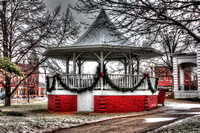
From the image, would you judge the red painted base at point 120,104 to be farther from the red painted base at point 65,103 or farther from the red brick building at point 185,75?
the red brick building at point 185,75

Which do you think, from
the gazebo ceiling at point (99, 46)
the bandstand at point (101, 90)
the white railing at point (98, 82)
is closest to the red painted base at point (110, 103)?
the bandstand at point (101, 90)

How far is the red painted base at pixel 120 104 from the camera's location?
1697 cm

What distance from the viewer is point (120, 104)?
674 inches

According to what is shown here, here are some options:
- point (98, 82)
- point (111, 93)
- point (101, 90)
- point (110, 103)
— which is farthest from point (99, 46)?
point (110, 103)

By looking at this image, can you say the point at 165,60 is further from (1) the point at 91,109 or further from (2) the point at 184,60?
(1) the point at 91,109

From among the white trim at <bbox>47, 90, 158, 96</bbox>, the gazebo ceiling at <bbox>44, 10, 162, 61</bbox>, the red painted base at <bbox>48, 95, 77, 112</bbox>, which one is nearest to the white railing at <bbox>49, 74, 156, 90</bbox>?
the white trim at <bbox>47, 90, 158, 96</bbox>

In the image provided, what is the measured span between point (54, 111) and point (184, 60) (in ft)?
66.2

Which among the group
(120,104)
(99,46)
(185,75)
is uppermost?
(99,46)

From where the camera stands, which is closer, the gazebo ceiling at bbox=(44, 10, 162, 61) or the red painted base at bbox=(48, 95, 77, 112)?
the gazebo ceiling at bbox=(44, 10, 162, 61)

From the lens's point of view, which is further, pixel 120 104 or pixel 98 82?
pixel 98 82

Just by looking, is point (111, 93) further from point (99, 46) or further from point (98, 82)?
point (99, 46)

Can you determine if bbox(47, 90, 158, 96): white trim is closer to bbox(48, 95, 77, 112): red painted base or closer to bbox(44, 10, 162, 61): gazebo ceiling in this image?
bbox(48, 95, 77, 112): red painted base

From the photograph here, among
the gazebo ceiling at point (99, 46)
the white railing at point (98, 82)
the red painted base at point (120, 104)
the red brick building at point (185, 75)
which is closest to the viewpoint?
the gazebo ceiling at point (99, 46)

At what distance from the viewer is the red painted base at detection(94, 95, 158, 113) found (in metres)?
17.0
